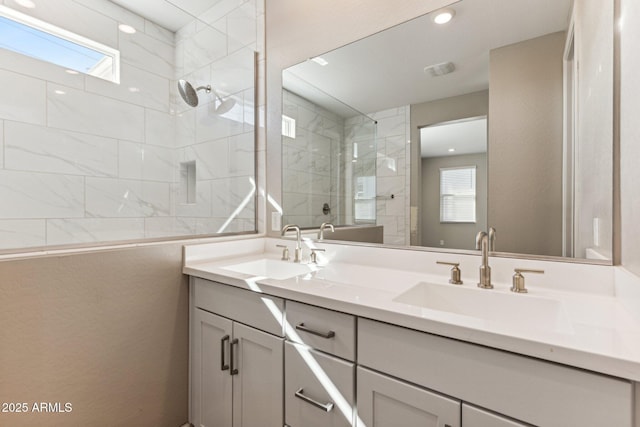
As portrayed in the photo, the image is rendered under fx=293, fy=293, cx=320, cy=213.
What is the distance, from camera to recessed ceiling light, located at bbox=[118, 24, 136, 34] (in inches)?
77.9

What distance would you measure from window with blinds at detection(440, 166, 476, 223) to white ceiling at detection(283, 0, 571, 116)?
33 cm

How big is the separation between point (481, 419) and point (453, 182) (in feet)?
2.76

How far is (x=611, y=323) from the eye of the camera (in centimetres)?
72

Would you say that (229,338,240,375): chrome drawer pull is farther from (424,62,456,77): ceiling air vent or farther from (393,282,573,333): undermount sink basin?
(424,62,456,77): ceiling air vent

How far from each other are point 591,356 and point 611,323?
10.2 inches

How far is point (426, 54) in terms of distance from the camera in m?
1.33

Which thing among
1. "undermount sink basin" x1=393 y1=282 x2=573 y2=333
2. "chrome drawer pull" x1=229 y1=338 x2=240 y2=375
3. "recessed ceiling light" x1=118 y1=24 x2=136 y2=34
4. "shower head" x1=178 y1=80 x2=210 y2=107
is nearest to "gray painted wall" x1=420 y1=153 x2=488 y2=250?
"undermount sink basin" x1=393 y1=282 x2=573 y2=333

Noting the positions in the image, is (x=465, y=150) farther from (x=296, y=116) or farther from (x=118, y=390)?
(x=118, y=390)

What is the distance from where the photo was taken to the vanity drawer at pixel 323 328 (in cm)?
89

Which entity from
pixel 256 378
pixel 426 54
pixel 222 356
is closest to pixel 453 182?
pixel 426 54

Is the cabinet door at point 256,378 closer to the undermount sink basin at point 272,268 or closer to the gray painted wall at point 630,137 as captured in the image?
the undermount sink basin at point 272,268

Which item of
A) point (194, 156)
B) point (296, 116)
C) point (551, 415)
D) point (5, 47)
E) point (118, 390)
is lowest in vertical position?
point (118, 390)

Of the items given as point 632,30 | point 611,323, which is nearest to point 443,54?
point 632,30

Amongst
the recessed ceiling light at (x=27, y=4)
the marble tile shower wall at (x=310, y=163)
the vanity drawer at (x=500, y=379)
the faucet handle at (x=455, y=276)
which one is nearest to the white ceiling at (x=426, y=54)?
the marble tile shower wall at (x=310, y=163)
